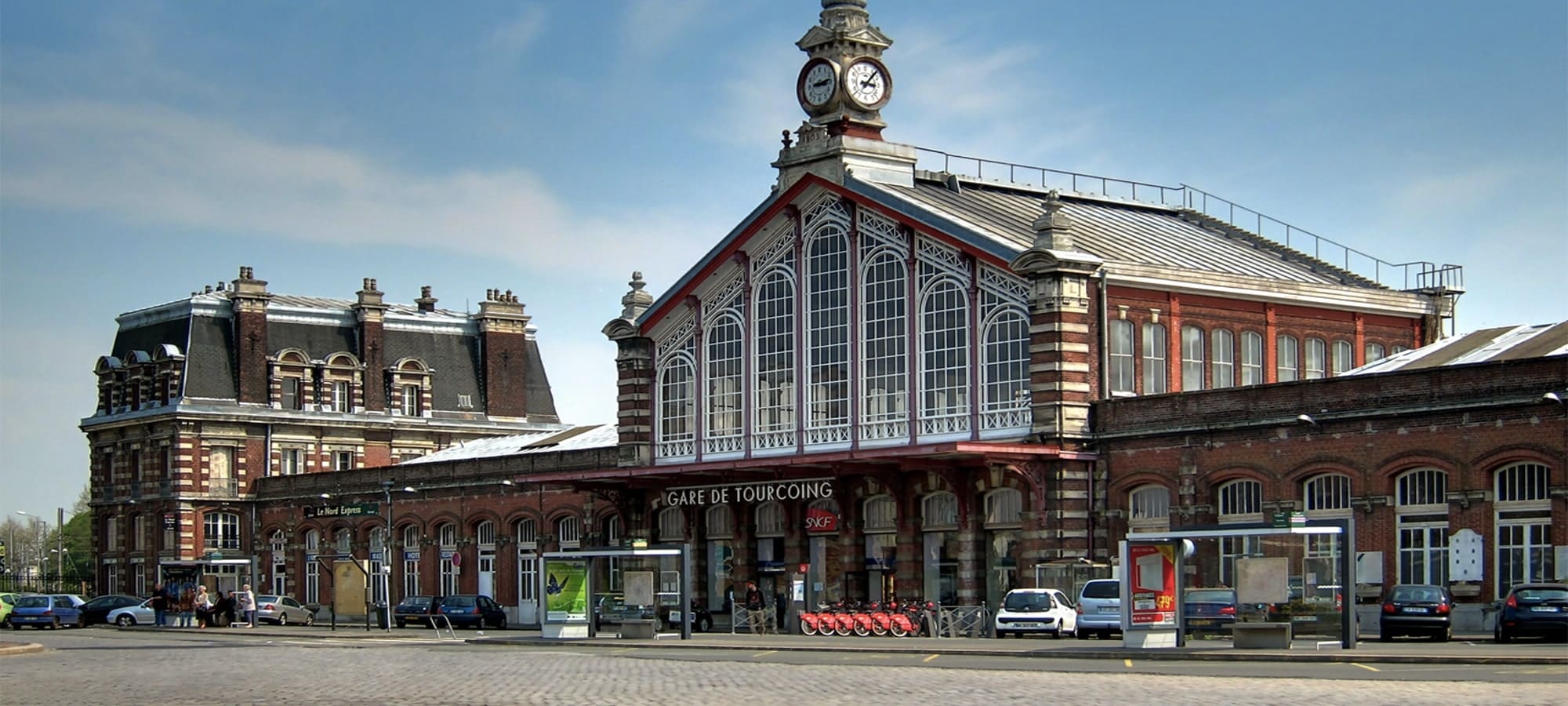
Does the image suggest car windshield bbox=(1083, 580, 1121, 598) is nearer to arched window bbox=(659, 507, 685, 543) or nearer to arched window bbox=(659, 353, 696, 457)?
arched window bbox=(659, 353, 696, 457)

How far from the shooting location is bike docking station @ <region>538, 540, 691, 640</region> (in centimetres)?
5309

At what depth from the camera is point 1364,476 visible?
48375 mm

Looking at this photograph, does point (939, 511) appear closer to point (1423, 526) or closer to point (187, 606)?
point (1423, 526)

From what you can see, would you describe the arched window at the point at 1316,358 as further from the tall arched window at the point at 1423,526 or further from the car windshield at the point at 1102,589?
the car windshield at the point at 1102,589

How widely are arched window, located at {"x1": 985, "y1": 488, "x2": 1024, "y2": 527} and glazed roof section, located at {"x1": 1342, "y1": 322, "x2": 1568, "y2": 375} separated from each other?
8.83 metres

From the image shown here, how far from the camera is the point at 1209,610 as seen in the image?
134ft

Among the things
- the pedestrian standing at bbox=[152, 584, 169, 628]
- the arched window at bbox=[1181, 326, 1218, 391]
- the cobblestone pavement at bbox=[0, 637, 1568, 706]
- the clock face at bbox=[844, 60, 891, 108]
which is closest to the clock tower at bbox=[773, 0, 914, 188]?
the clock face at bbox=[844, 60, 891, 108]

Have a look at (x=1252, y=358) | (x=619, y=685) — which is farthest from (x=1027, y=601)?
(x=619, y=685)

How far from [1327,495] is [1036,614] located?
6.92 m

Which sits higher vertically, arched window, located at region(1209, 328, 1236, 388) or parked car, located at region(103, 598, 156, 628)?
arched window, located at region(1209, 328, 1236, 388)

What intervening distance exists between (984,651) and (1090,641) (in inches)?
237

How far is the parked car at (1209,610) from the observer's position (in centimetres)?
4003

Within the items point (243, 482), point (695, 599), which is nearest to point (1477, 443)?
point (695, 599)

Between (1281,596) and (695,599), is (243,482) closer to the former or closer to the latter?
(695,599)
